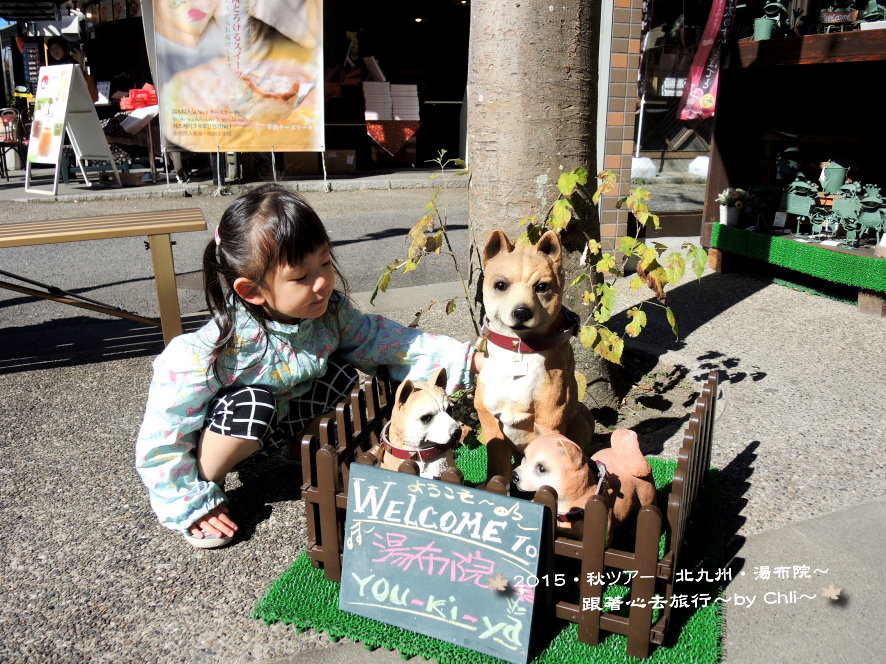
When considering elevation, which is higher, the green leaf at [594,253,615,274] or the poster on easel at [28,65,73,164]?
the poster on easel at [28,65,73,164]

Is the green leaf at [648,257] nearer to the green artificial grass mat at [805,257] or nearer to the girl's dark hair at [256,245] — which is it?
the girl's dark hair at [256,245]

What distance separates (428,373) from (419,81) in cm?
1251

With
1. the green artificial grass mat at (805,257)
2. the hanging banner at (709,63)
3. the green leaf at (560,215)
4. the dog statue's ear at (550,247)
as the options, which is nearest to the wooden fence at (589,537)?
the dog statue's ear at (550,247)

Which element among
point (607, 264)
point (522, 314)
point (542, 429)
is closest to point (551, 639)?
point (542, 429)

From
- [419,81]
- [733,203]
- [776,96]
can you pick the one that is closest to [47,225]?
[733,203]

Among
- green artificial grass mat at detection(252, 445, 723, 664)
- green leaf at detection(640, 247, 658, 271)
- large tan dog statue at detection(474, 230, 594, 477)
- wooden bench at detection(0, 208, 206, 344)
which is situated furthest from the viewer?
wooden bench at detection(0, 208, 206, 344)

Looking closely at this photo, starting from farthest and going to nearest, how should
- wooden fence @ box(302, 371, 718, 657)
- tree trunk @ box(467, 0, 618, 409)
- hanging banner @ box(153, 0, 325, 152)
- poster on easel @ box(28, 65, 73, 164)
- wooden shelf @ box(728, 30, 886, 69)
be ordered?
poster on easel @ box(28, 65, 73, 164) < hanging banner @ box(153, 0, 325, 152) < wooden shelf @ box(728, 30, 886, 69) < tree trunk @ box(467, 0, 618, 409) < wooden fence @ box(302, 371, 718, 657)

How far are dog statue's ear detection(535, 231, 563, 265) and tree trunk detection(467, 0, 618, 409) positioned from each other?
0.87 m

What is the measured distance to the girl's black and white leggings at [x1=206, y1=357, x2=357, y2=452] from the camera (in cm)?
234

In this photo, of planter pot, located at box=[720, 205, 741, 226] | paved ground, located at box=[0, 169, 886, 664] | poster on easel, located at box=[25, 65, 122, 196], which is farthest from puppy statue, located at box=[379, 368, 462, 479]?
poster on easel, located at box=[25, 65, 122, 196]

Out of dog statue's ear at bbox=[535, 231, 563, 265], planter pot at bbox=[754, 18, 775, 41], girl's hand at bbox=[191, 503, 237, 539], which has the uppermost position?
planter pot at bbox=[754, 18, 775, 41]

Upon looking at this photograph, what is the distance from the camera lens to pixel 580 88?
305 cm

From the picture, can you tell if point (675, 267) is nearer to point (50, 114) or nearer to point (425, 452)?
point (425, 452)

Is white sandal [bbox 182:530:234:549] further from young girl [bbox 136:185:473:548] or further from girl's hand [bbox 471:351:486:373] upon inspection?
girl's hand [bbox 471:351:486:373]
